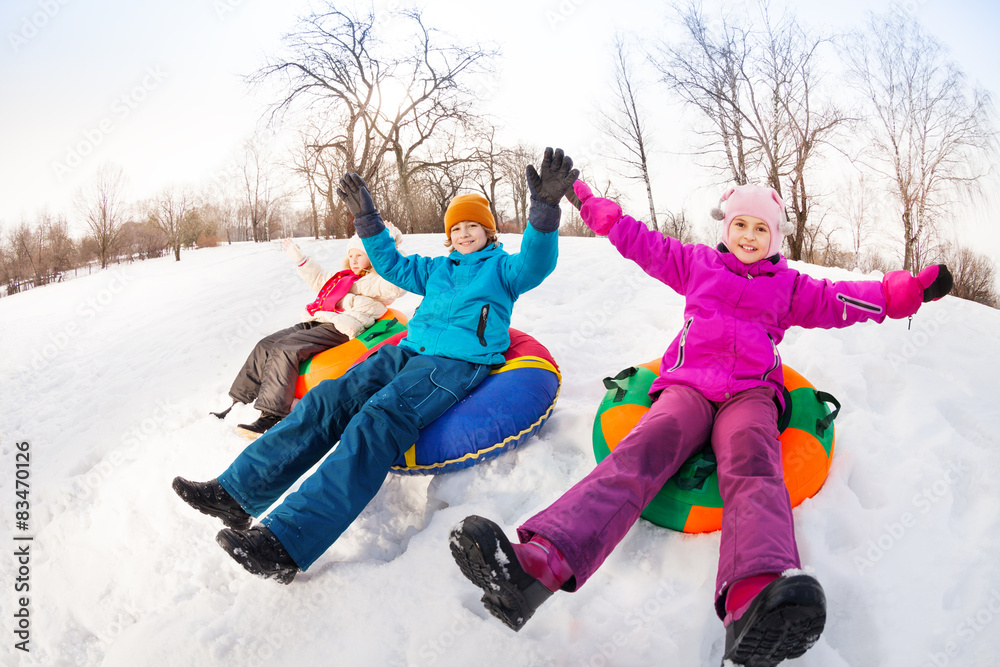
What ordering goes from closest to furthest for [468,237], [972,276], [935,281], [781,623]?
[781,623], [935,281], [468,237], [972,276]

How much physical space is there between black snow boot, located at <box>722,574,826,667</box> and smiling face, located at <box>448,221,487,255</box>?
7.20ft

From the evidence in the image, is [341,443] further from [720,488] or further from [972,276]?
[972,276]

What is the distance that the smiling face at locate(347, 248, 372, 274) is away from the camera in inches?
153

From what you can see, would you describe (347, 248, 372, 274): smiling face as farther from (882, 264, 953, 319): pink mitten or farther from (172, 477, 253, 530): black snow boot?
(882, 264, 953, 319): pink mitten

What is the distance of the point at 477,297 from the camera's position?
9.20 feet

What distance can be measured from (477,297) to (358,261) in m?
1.52

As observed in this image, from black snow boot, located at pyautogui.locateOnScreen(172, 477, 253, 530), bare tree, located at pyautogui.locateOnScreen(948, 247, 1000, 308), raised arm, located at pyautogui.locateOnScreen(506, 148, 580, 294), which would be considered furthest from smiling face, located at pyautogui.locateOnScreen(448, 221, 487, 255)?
bare tree, located at pyautogui.locateOnScreen(948, 247, 1000, 308)

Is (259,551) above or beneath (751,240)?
beneath

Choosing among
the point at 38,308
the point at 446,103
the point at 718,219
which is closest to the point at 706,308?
the point at 718,219

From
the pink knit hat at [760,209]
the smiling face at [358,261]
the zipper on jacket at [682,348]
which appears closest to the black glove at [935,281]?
the pink knit hat at [760,209]

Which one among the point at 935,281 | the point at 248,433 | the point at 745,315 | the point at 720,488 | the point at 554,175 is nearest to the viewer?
the point at 720,488

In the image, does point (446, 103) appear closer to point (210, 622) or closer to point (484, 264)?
point (484, 264)

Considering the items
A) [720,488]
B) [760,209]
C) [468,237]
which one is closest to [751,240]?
[760,209]

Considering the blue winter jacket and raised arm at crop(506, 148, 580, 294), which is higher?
raised arm at crop(506, 148, 580, 294)
